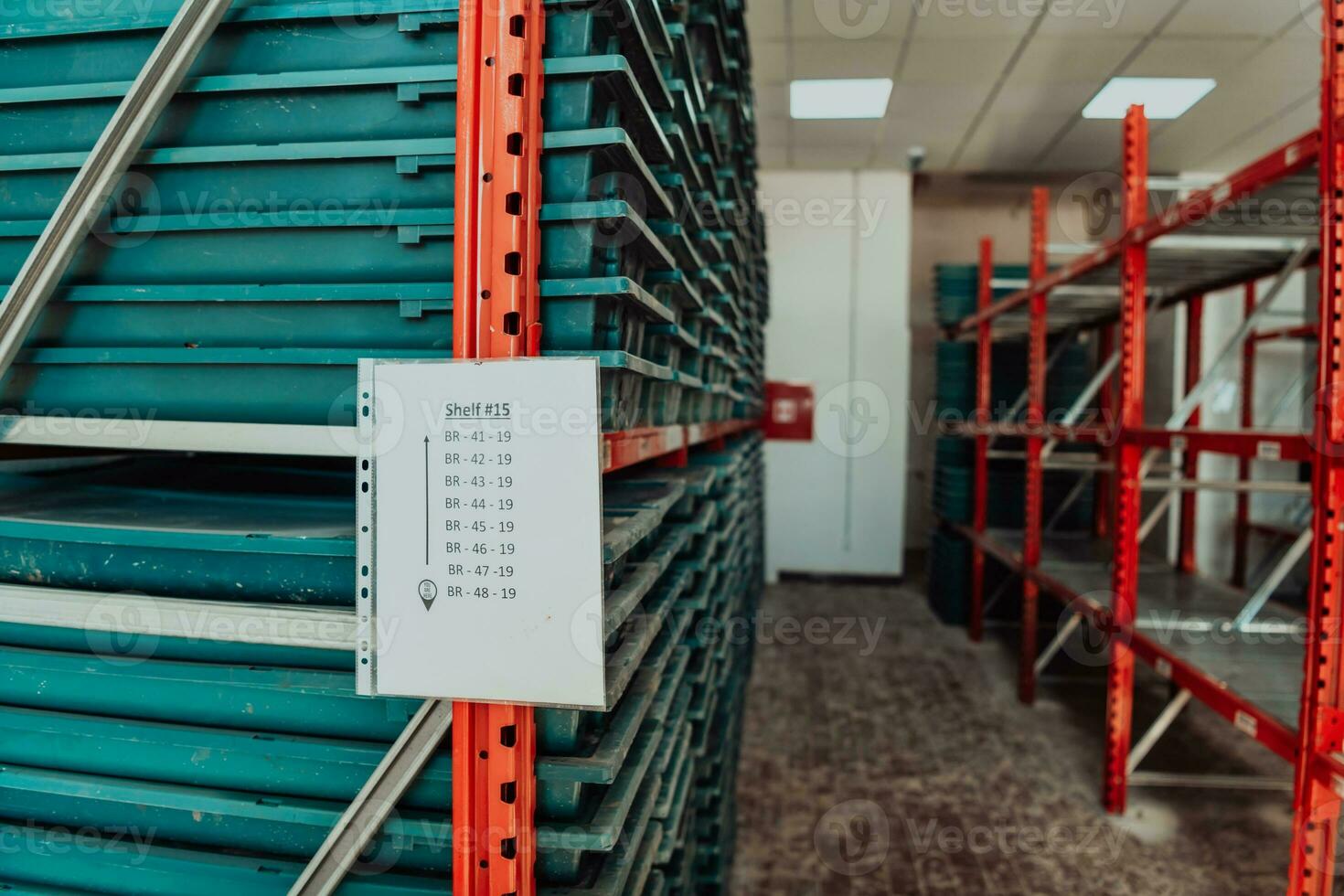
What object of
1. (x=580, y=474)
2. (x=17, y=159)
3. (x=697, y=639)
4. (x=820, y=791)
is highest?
(x=17, y=159)

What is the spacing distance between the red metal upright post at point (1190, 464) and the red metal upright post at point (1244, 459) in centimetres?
45

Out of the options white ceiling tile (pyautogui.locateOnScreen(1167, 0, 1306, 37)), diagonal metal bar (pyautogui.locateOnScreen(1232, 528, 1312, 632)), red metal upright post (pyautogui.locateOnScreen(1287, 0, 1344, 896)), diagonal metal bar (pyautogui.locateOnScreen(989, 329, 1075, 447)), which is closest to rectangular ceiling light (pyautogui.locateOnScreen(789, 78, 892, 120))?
white ceiling tile (pyautogui.locateOnScreen(1167, 0, 1306, 37))

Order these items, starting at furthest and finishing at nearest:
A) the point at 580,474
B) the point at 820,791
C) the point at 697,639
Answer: the point at 820,791
the point at 697,639
the point at 580,474

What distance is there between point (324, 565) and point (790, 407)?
18.9 ft

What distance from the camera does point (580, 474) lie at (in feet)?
2.79

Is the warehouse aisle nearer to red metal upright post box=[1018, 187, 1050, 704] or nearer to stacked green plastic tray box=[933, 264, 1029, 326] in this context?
red metal upright post box=[1018, 187, 1050, 704]

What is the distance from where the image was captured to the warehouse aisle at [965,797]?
8.25 ft

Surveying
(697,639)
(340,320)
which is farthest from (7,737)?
(697,639)

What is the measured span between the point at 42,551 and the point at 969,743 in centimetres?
355

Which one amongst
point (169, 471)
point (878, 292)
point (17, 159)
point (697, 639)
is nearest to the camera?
point (17, 159)

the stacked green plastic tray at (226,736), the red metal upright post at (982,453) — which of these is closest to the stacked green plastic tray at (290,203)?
the stacked green plastic tray at (226,736)

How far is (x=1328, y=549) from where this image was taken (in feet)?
5.83

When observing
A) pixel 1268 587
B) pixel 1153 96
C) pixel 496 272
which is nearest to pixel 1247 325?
pixel 1268 587

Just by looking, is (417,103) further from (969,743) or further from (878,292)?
(878,292)
